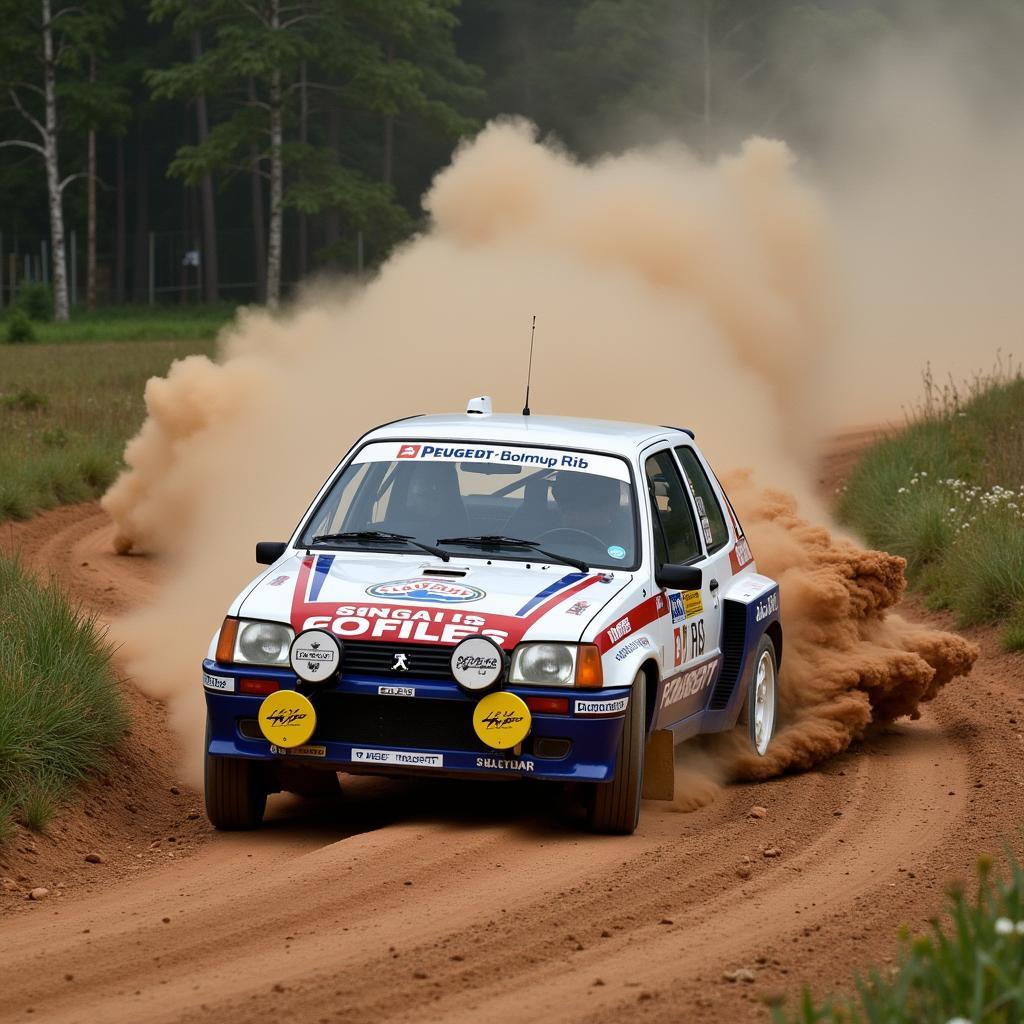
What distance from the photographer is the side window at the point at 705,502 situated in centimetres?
959

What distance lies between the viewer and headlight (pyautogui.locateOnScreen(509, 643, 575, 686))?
7605 millimetres

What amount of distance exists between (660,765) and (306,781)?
1.55m

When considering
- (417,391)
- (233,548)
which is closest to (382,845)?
(233,548)

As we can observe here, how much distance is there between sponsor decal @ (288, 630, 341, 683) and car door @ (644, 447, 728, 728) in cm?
154

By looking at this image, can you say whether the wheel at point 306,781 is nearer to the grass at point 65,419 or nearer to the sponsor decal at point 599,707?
the sponsor decal at point 599,707

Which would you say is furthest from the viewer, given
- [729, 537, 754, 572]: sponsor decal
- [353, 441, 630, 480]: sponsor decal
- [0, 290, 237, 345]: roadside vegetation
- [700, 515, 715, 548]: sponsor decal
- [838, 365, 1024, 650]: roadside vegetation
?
Answer: [0, 290, 237, 345]: roadside vegetation

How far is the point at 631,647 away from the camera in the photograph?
7.91m

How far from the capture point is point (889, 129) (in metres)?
40.7

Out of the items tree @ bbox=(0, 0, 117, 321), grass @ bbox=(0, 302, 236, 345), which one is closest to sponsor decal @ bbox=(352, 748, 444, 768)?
grass @ bbox=(0, 302, 236, 345)

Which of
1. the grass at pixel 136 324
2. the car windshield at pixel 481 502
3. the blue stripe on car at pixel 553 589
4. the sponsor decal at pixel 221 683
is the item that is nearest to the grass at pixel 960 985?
the blue stripe on car at pixel 553 589

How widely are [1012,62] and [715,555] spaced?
116 ft

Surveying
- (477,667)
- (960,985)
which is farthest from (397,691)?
(960,985)

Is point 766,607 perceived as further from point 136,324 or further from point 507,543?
point 136,324

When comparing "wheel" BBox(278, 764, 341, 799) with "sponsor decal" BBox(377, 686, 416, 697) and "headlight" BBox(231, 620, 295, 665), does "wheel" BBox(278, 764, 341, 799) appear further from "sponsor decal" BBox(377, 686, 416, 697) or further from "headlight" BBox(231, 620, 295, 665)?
"sponsor decal" BBox(377, 686, 416, 697)
